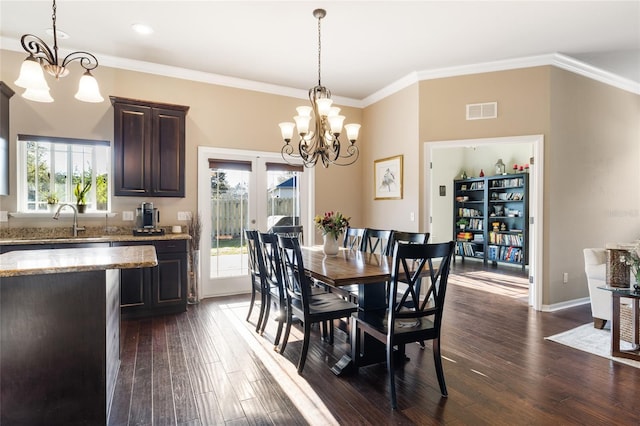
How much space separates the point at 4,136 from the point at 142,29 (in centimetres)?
190

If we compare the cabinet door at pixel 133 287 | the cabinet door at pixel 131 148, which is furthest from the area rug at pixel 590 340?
the cabinet door at pixel 131 148

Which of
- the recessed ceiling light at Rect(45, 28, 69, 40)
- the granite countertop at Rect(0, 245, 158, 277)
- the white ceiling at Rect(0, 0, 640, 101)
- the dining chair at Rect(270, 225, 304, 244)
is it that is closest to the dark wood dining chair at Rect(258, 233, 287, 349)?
the dining chair at Rect(270, 225, 304, 244)

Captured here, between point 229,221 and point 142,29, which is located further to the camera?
point 229,221

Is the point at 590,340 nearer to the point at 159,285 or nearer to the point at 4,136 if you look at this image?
the point at 159,285

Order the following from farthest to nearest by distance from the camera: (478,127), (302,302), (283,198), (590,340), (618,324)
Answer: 1. (283,198)
2. (478,127)
3. (590,340)
4. (618,324)
5. (302,302)

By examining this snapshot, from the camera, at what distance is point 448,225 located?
7961 mm

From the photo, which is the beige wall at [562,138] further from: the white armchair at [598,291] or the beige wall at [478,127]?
the white armchair at [598,291]

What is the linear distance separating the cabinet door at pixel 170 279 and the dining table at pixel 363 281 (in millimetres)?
1939

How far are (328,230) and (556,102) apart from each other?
3.34 m

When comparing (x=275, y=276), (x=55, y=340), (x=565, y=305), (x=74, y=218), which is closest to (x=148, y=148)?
(x=74, y=218)

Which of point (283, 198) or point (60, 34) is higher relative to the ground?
point (60, 34)

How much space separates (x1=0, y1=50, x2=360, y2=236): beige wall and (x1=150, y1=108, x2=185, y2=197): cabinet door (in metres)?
0.25

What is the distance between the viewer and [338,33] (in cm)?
358

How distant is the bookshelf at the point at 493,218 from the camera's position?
679cm
